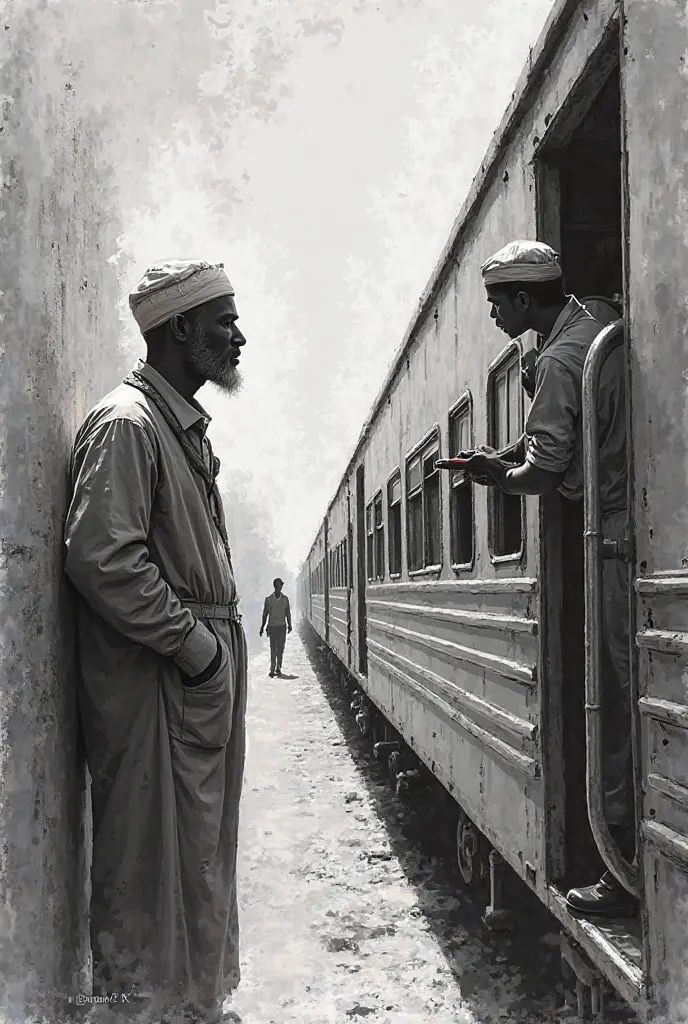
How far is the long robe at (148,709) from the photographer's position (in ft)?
8.12

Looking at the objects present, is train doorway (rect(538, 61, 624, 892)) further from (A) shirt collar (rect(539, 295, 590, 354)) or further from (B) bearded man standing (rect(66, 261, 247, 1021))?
(B) bearded man standing (rect(66, 261, 247, 1021))

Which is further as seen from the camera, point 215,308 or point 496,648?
point 496,648

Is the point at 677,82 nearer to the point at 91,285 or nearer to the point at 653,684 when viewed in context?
the point at 653,684

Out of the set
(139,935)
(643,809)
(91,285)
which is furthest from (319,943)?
(91,285)

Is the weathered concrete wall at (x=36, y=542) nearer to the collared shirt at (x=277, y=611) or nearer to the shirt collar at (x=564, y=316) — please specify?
the shirt collar at (x=564, y=316)

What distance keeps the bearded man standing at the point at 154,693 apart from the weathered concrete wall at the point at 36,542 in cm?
8

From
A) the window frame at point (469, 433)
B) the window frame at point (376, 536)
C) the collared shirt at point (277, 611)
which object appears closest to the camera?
the window frame at point (469, 433)

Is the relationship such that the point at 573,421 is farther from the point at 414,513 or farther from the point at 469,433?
the point at 414,513

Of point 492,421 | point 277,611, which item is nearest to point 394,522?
point 492,421

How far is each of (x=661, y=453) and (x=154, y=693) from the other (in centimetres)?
133

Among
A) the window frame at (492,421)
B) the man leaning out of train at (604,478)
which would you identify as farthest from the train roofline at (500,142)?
the man leaning out of train at (604,478)

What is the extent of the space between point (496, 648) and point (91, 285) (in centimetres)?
187

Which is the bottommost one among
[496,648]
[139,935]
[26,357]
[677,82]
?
[139,935]

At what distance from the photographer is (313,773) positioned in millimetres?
9023
